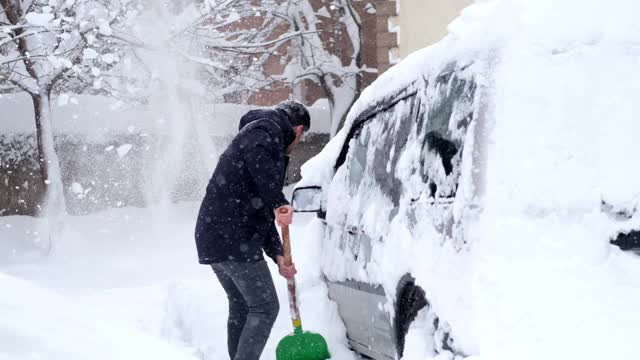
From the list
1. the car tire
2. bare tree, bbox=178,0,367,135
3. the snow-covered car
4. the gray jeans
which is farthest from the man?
bare tree, bbox=178,0,367,135

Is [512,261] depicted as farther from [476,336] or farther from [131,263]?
[131,263]

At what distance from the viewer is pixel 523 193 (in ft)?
7.25

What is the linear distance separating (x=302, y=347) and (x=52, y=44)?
902 cm

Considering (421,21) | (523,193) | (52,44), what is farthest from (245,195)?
(52,44)

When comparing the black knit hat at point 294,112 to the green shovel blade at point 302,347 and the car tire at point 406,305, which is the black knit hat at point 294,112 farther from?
the car tire at point 406,305

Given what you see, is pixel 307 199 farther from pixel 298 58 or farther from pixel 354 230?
pixel 298 58

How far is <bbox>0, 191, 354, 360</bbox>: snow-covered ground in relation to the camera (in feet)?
8.71

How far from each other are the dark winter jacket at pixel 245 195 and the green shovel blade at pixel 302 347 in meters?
0.72

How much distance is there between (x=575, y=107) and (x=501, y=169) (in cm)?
29

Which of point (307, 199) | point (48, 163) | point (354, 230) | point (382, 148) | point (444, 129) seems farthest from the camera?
point (48, 163)

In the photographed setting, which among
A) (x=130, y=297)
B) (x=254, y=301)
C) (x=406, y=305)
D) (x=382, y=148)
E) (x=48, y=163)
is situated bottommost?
(x=130, y=297)

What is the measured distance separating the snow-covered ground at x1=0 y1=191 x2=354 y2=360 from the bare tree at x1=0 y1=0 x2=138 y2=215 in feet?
4.63

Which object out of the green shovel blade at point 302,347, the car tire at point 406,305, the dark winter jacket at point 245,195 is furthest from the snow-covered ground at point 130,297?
the car tire at point 406,305

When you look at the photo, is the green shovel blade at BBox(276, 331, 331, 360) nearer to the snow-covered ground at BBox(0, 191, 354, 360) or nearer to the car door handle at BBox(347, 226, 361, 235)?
the snow-covered ground at BBox(0, 191, 354, 360)
